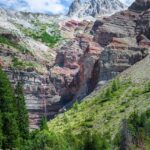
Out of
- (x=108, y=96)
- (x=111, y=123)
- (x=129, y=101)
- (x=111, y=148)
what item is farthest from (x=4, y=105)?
(x=108, y=96)

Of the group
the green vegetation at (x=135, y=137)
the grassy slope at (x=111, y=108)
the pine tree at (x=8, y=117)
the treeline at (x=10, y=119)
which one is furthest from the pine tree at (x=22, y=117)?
the grassy slope at (x=111, y=108)

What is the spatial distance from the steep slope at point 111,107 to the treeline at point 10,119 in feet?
123

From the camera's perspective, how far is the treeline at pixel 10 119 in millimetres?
81812

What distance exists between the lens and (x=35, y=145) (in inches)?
3332

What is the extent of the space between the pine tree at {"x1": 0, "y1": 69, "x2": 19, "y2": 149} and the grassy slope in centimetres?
4691

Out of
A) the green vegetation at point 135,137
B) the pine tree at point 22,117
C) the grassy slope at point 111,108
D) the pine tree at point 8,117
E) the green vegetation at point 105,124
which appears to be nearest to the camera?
the pine tree at point 8,117

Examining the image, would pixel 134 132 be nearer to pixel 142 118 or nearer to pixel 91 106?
pixel 142 118

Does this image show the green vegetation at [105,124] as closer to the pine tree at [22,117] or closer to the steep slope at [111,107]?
the steep slope at [111,107]

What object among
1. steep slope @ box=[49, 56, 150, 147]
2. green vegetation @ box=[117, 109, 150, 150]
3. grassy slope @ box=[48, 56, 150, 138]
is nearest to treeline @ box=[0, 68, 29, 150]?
green vegetation @ box=[117, 109, 150, 150]

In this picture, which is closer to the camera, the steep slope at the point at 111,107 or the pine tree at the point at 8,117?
the pine tree at the point at 8,117

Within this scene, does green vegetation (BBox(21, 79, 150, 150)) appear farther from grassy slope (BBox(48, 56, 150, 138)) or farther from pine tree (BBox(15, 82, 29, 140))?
pine tree (BBox(15, 82, 29, 140))

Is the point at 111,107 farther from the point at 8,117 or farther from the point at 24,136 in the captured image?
the point at 8,117

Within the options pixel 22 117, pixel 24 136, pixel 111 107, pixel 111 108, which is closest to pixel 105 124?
pixel 111 108

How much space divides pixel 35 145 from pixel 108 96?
93466 millimetres
